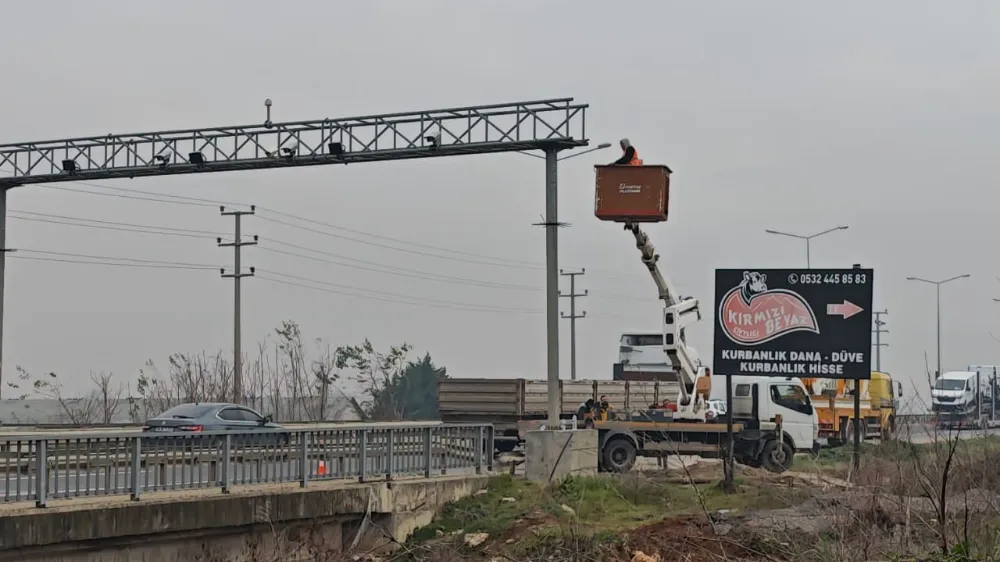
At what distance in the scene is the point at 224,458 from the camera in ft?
59.0

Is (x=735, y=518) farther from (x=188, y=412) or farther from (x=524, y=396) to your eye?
(x=524, y=396)

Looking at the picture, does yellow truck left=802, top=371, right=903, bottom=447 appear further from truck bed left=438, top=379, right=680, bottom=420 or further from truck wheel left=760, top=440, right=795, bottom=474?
truck wheel left=760, top=440, right=795, bottom=474

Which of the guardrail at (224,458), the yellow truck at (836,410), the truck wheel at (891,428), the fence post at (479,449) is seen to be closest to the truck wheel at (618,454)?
the guardrail at (224,458)

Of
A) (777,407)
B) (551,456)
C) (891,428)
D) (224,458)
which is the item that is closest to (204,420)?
A: (551,456)

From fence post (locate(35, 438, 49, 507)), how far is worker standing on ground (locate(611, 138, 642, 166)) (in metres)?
13.7

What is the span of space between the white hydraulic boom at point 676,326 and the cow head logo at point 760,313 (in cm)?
571

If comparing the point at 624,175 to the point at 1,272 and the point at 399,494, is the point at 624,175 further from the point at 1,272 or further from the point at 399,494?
the point at 1,272

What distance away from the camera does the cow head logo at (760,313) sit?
22.7 meters

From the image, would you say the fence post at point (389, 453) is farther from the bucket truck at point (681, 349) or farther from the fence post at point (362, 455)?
the bucket truck at point (681, 349)

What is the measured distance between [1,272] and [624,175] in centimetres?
1787

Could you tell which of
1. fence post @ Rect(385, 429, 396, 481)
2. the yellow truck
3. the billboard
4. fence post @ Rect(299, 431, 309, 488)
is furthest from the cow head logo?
the yellow truck

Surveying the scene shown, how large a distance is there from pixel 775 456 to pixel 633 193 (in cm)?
802

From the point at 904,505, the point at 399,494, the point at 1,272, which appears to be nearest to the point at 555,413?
the point at 399,494

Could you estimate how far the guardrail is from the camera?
15.2 metres
